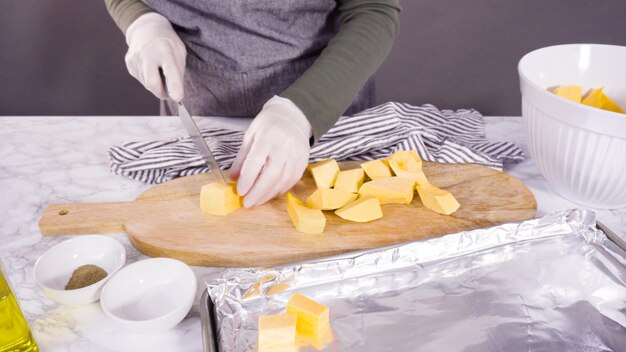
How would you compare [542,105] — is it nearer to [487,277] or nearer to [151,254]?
[487,277]

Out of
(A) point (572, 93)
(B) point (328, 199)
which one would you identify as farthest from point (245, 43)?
(A) point (572, 93)

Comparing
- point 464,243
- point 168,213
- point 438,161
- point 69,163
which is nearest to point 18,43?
point 69,163

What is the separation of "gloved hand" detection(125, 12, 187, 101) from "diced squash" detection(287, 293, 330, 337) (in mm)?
564

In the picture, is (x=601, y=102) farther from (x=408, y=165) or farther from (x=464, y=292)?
(x=464, y=292)

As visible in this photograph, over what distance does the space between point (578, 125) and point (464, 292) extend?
15.0 inches

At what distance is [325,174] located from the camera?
113 centimetres

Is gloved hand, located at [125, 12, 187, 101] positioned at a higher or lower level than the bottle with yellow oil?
higher

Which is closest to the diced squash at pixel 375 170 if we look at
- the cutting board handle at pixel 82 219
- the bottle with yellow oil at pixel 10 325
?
the cutting board handle at pixel 82 219

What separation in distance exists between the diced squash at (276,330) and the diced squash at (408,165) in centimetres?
49

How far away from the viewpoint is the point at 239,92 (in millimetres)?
1399

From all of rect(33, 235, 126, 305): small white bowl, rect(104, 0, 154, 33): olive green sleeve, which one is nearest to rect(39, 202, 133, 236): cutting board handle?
rect(33, 235, 126, 305): small white bowl

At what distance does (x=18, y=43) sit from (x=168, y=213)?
6.48 ft

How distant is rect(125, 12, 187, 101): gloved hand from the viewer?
1.14 metres

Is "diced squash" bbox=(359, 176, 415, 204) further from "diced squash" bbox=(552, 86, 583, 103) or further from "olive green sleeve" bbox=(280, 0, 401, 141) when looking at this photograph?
"diced squash" bbox=(552, 86, 583, 103)
